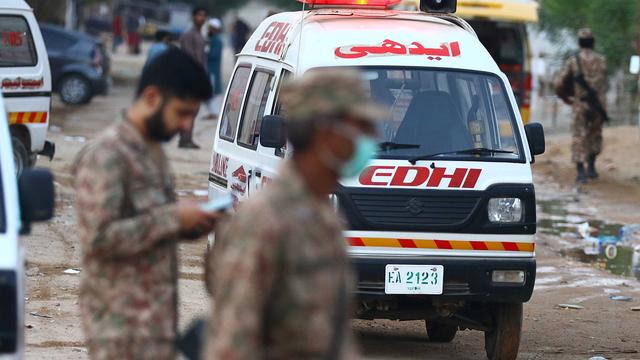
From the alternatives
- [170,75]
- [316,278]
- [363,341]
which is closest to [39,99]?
[363,341]

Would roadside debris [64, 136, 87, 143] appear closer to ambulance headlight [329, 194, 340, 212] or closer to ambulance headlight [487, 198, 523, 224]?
ambulance headlight [329, 194, 340, 212]

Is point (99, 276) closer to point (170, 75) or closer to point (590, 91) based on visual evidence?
point (170, 75)

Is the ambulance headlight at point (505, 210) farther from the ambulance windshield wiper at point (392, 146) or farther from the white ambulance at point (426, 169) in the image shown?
the ambulance windshield wiper at point (392, 146)

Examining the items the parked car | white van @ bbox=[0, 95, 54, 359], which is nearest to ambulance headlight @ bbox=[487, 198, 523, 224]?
white van @ bbox=[0, 95, 54, 359]

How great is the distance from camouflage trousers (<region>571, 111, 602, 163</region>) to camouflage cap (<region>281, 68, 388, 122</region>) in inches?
636

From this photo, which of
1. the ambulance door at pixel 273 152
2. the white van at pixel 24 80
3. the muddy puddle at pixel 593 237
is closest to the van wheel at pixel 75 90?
the muddy puddle at pixel 593 237

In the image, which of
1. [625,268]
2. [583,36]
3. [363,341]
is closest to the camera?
[363,341]

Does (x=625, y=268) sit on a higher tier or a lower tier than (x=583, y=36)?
lower

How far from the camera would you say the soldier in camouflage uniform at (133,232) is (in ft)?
14.6

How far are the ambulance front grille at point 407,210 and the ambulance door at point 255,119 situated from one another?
848mm

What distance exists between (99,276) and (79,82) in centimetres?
2666

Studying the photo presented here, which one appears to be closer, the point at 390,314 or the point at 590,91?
the point at 390,314

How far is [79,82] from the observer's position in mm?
30656

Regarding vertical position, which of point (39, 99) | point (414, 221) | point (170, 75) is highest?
point (170, 75)
